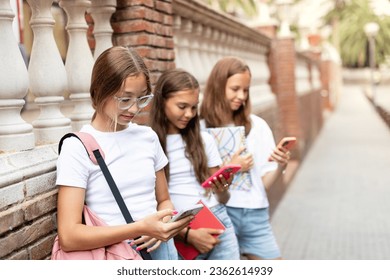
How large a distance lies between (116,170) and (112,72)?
1.26 ft

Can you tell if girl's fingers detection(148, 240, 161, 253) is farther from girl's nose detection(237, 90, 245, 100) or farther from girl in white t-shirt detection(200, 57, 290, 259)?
girl's nose detection(237, 90, 245, 100)

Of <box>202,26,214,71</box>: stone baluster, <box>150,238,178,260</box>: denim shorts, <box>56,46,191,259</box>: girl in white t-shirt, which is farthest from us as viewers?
<box>202,26,214,71</box>: stone baluster

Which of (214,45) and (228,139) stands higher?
(214,45)

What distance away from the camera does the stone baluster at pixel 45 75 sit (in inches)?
107

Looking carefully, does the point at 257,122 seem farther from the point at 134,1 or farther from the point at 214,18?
the point at 214,18

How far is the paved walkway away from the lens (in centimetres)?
609

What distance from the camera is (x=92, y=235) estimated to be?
7.11 ft

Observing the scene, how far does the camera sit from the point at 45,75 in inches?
106

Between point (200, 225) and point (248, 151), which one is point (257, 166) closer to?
point (248, 151)

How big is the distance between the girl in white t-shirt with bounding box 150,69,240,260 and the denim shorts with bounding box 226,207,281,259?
0.52 meters

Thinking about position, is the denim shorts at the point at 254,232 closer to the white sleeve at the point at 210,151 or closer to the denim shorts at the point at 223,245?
the denim shorts at the point at 223,245

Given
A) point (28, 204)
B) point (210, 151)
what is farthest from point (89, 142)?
point (210, 151)

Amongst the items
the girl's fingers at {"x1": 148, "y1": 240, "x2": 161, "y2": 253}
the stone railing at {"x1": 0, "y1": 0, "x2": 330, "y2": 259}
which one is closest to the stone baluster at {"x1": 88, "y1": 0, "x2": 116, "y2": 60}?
the stone railing at {"x1": 0, "y1": 0, "x2": 330, "y2": 259}
